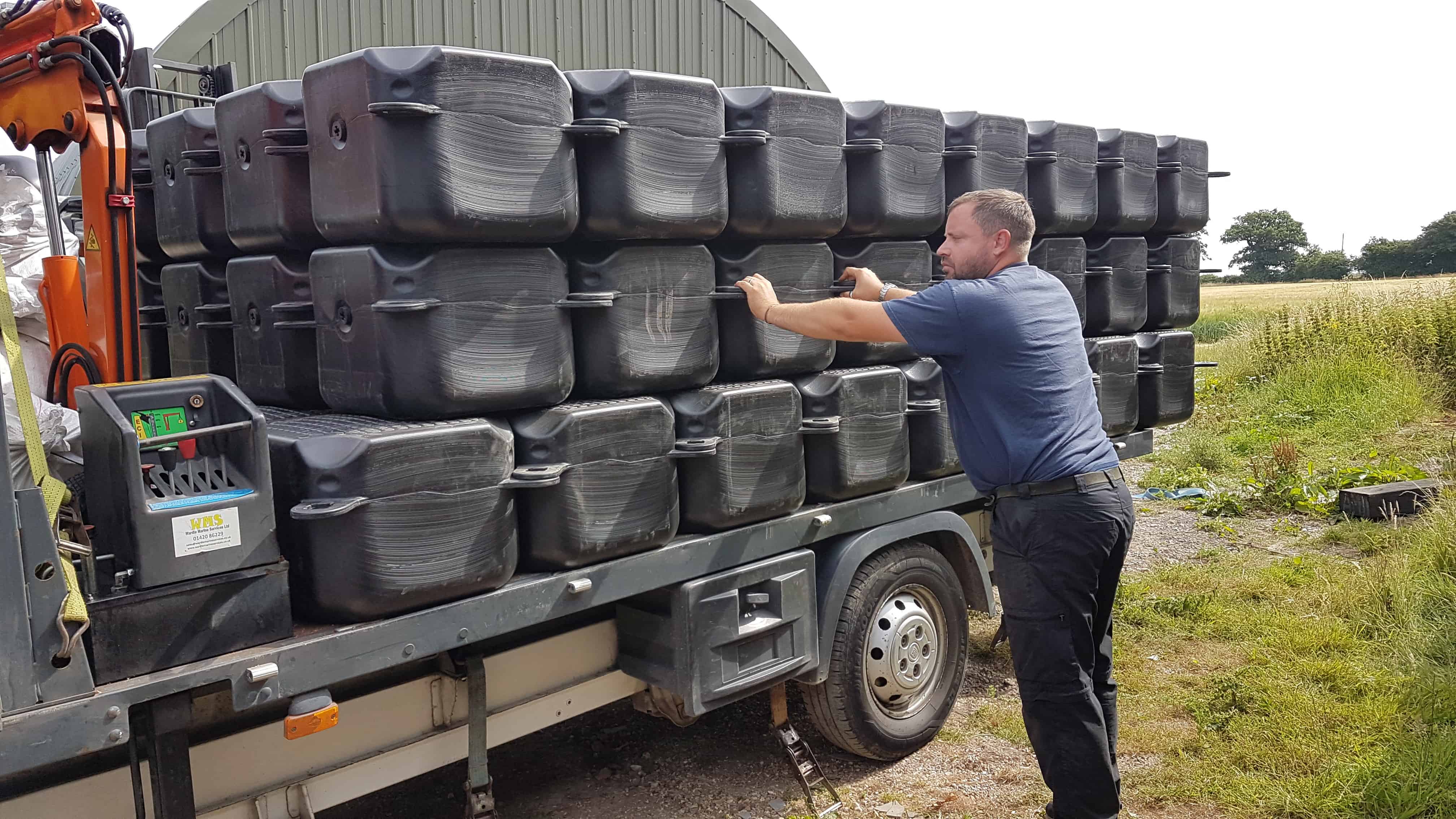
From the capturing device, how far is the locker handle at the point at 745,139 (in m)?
3.50

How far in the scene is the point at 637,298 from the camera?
3312 millimetres

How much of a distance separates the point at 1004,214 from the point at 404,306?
200 centimetres

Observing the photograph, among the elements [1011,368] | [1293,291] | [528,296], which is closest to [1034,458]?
[1011,368]

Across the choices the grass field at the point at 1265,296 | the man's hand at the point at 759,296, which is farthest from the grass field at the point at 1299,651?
the man's hand at the point at 759,296

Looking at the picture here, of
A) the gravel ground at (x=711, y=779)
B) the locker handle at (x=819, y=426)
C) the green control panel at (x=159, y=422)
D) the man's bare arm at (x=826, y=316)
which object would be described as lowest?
the gravel ground at (x=711, y=779)

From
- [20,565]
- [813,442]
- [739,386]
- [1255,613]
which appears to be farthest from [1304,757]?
[20,565]

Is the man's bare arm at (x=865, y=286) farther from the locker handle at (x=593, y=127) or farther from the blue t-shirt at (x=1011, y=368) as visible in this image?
the locker handle at (x=593, y=127)

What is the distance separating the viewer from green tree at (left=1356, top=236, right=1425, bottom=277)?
91.0 meters

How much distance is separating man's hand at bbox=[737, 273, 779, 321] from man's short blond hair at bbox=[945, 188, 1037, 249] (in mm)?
764

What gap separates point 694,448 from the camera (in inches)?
135

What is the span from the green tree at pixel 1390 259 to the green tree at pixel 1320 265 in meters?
1.31

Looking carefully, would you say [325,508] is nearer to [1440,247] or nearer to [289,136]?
[289,136]

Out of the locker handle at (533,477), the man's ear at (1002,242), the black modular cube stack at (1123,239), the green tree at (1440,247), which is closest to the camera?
the locker handle at (533,477)

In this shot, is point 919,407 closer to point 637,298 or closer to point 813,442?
point 813,442
